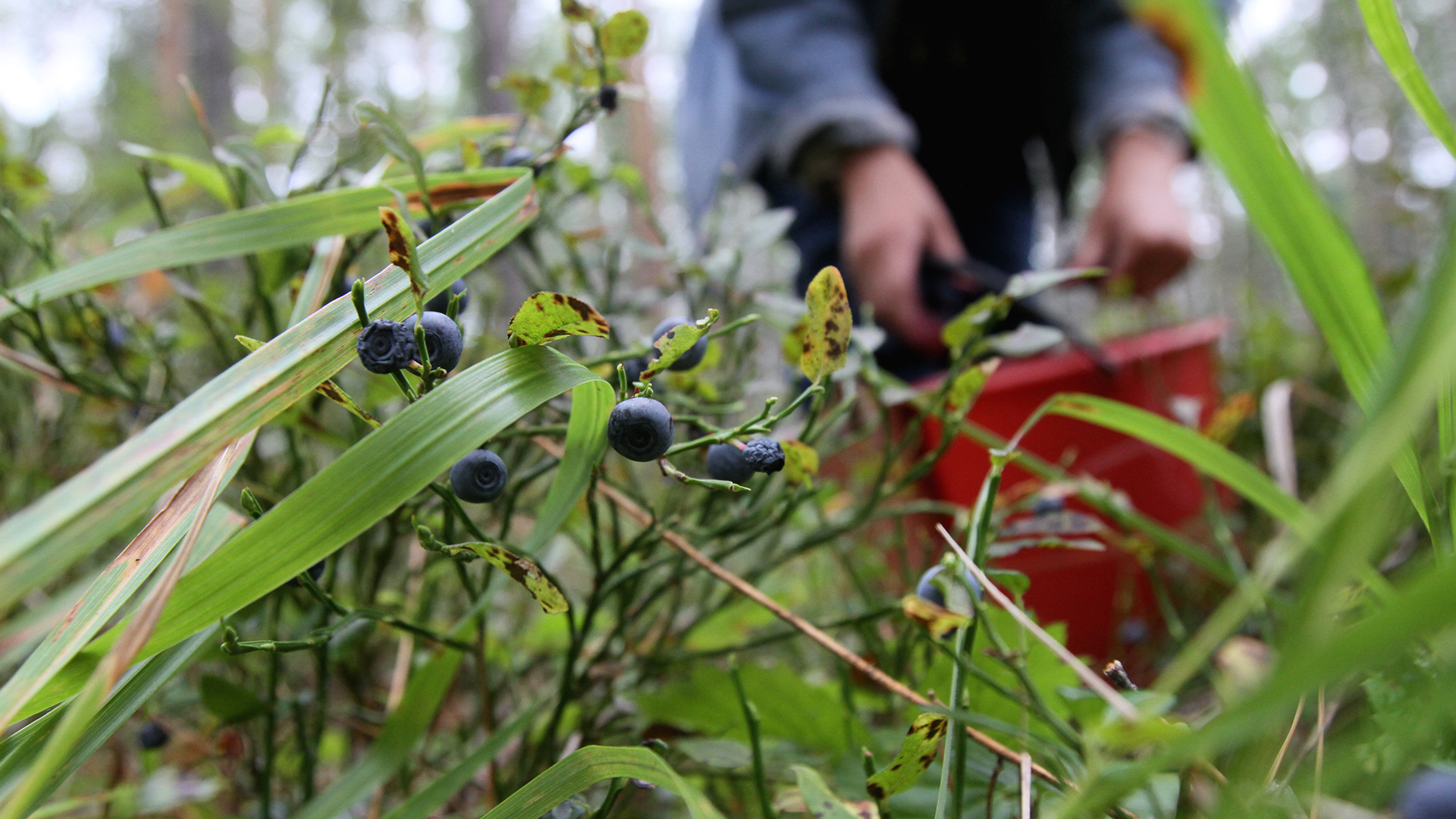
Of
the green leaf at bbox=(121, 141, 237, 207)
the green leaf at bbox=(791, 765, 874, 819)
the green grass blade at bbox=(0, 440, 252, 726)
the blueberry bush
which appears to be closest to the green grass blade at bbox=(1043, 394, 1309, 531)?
the blueberry bush

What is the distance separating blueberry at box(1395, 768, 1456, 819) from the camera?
195 millimetres

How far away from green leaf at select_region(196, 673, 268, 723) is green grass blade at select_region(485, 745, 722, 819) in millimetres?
261

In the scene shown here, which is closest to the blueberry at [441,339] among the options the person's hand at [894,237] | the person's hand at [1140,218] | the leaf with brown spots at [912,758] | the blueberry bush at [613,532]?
the blueberry bush at [613,532]

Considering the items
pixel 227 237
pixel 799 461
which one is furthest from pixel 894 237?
pixel 227 237

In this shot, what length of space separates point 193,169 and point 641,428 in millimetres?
469

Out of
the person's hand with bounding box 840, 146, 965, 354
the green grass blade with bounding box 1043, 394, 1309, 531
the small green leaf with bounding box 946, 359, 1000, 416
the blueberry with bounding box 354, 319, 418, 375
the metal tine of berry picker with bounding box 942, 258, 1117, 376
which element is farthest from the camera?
the person's hand with bounding box 840, 146, 965, 354

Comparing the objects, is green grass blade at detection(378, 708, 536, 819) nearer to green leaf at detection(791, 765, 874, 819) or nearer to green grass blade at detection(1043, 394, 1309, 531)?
green leaf at detection(791, 765, 874, 819)

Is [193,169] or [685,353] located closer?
[685,353]

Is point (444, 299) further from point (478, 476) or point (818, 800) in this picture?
point (818, 800)

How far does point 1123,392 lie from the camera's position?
1094mm

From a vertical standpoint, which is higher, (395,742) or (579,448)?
(579,448)

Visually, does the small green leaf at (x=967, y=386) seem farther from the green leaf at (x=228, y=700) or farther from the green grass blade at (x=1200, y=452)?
the green leaf at (x=228, y=700)

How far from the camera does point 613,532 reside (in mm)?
526

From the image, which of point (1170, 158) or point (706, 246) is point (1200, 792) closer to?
point (706, 246)
